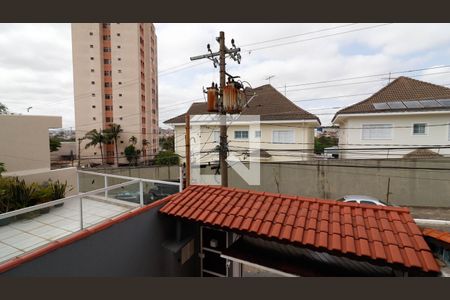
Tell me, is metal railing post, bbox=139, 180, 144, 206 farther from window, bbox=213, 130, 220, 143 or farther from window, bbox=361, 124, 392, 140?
window, bbox=361, 124, 392, 140

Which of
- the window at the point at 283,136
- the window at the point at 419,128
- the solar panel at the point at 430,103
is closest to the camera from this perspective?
the solar panel at the point at 430,103

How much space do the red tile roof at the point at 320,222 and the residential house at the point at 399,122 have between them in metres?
10.9

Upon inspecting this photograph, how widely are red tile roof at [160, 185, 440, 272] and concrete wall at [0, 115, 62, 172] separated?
480 centimetres

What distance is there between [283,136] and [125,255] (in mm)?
13625

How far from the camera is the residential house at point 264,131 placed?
15.3 meters

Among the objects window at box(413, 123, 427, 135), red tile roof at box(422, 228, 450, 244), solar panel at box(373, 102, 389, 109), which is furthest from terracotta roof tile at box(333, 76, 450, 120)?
red tile roof at box(422, 228, 450, 244)

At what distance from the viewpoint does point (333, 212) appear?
3367 millimetres

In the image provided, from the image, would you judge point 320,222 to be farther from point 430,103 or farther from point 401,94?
point 401,94

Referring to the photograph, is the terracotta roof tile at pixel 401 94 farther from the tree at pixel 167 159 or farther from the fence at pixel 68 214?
the tree at pixel 167 159

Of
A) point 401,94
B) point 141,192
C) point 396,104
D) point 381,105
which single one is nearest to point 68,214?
point 141,192

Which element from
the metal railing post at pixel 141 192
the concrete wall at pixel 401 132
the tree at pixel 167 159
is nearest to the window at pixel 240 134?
the tree at pixel 167 159

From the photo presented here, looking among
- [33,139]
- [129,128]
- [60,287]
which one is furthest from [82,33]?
[60,287]

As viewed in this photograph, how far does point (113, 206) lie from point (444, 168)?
15128mm

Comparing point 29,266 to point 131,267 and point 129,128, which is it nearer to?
point 131,267
